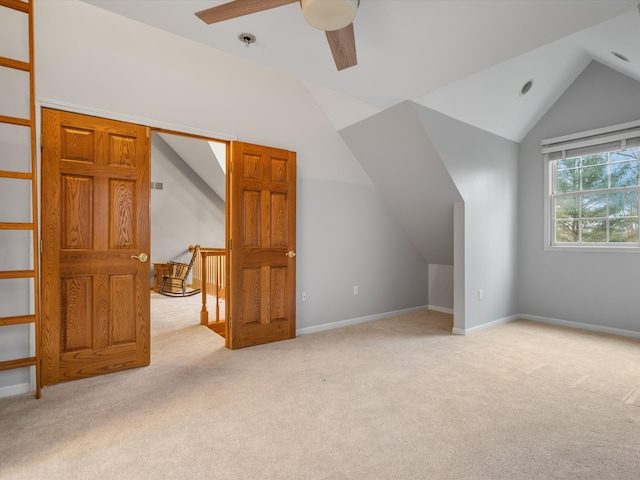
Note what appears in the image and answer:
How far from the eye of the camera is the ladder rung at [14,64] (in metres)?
2.10

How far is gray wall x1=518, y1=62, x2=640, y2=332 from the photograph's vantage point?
3871 millimetres

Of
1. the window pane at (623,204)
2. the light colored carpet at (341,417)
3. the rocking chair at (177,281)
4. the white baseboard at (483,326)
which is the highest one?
the window pane at (623,204)

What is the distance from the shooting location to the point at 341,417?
209cm

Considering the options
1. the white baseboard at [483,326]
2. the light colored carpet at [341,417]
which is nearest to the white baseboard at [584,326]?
the white baseboard at [483,326]

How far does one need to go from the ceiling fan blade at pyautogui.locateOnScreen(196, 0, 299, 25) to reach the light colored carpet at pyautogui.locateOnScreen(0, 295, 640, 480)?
2220 millimetres

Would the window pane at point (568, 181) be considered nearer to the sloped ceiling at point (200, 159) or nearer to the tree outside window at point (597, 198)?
the tree outside window at point (597, 198)

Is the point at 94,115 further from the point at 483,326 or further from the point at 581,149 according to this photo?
the point at 581,149

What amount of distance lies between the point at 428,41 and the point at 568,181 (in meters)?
3.37

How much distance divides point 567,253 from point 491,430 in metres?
3.34

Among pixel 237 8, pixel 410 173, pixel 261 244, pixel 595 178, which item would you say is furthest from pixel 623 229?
pixel 237 8

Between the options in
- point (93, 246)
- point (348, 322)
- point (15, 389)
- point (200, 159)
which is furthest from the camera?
point (200, 159)

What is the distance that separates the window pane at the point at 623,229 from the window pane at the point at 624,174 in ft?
1.35

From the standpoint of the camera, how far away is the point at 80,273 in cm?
266

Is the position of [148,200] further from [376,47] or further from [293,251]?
[376,47]
